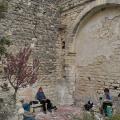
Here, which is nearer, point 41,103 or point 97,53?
point 41,103

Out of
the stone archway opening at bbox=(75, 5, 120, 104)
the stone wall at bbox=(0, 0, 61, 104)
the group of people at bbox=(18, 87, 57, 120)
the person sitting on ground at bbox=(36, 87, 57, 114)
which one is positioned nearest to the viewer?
the group of people at bbox=(18, 87, 57, 120)

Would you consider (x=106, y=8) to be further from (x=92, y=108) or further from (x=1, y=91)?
(x=1, y=91)

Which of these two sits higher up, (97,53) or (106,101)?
(97,53)

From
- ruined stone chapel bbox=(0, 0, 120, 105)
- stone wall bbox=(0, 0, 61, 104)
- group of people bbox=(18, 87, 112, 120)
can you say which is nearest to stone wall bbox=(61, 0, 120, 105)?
ruined stone chapel bbox=(0, 0, 120, 105)

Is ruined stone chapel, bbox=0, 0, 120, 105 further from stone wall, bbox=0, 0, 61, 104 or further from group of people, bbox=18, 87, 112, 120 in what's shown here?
group of people, bbox=18, 87, 112, 120

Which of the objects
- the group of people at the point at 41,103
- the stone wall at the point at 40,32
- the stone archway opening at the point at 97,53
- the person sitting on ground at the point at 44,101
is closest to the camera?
the group of people at the point at 41,103

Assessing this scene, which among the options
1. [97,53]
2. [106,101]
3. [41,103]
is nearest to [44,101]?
[41,103]

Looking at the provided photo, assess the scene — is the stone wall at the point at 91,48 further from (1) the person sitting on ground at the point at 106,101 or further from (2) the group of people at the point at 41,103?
(2) the group of people at the point at 41,103

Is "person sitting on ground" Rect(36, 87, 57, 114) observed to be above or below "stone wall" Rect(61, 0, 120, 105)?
below

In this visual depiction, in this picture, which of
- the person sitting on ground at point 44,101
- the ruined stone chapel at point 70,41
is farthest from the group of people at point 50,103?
the ruined stone chapel at point 70,41

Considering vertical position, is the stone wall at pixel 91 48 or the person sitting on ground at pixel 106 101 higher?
the stone wall at pixel 91 48

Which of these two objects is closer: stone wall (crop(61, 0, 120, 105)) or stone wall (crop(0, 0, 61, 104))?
stone wall (crop(61, 0, 120, 105))

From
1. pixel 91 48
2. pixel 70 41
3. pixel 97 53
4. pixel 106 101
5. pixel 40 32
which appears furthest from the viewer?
pixel 70 41

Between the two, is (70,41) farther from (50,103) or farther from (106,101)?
(106,101)
